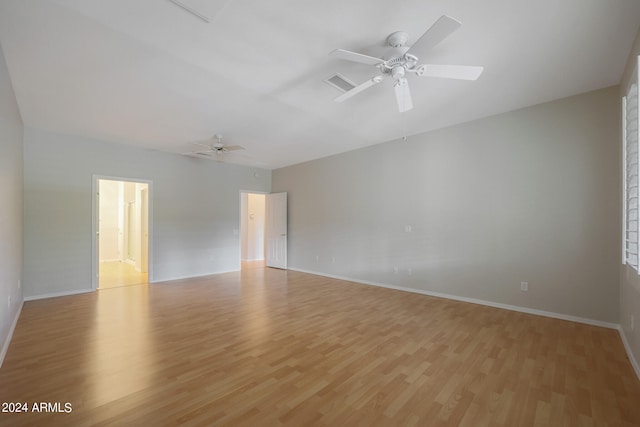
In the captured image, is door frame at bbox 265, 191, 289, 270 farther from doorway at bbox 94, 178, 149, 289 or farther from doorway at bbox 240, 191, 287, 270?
doorway at bbox 94, 178, 149, 289

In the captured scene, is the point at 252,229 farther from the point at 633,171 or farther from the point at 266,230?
the point at 633,171

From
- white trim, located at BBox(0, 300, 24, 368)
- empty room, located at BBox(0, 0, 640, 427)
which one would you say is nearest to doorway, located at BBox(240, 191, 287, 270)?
empty room, located at BBox(0, 0, 640, 427)

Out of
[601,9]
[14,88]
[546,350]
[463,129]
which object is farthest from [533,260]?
[14,88]

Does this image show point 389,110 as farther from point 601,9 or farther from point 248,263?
point 248,263

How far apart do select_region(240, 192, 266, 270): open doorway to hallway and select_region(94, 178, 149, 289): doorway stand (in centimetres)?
302

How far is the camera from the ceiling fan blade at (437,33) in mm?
1767

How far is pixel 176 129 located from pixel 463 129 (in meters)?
4.79

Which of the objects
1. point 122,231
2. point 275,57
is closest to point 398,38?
point 275,57

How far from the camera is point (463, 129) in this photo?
14.7 ft

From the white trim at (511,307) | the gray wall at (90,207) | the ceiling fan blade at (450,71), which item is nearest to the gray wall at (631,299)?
the white trim at (511,307)

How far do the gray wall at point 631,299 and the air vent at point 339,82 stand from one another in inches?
96.7

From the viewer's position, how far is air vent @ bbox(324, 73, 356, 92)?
9.69 feet

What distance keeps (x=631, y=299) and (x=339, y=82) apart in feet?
12.0

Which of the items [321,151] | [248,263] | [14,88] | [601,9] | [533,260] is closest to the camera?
[601,9]
